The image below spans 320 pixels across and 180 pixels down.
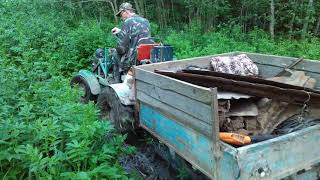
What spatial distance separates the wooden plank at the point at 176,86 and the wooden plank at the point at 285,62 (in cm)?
170

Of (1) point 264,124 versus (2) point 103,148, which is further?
(2) point 103,148

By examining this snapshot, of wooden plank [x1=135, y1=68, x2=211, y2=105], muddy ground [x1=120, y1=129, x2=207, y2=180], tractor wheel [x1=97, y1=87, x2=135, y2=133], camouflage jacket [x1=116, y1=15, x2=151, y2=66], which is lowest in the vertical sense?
muddy ground [x1=120, y1=129, x2=207, y2=180]

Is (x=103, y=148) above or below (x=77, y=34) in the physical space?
below

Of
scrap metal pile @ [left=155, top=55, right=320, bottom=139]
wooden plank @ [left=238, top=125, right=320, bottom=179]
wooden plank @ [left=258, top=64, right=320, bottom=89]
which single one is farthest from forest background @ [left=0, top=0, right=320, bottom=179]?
wooden plank @ [left=258, top=64, right=320, bottom=89]

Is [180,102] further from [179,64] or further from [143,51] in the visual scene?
[143,51]

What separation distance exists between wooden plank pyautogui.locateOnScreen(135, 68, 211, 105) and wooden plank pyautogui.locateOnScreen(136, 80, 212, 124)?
Answer: 0.04 meters

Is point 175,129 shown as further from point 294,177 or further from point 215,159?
point 294,177

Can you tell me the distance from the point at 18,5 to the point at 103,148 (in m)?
12.7

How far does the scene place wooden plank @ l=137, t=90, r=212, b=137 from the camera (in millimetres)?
2748

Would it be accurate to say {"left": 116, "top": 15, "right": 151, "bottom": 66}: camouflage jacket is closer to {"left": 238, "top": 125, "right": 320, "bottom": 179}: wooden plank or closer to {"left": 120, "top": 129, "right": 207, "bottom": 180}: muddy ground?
{"left": 120, "top": 129, "right": 207, "bottom": 180}: muddy ground

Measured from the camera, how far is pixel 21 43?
8.55 meters

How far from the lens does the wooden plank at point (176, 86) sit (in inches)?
106

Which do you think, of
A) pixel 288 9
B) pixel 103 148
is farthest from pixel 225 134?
pixel 288 9

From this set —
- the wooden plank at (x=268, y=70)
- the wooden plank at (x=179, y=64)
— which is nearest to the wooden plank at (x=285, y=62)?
the wooden plank at (x=268, y=70)
